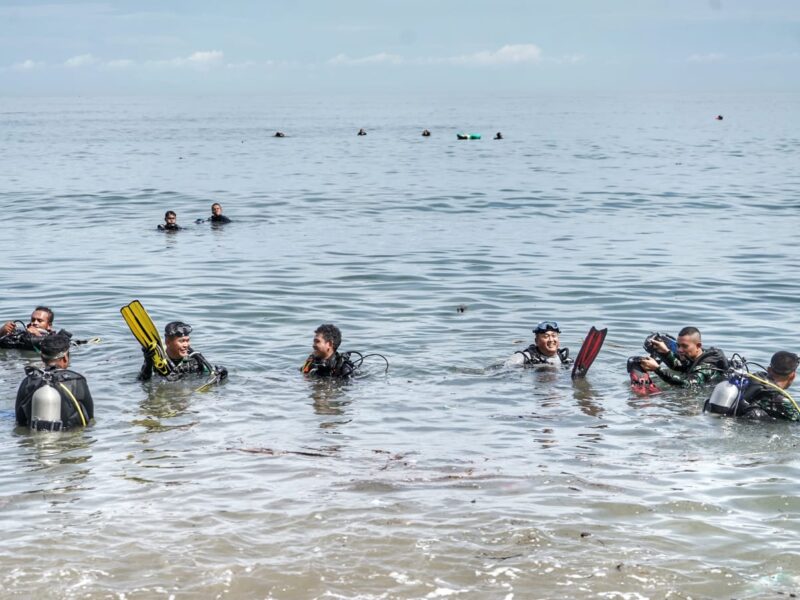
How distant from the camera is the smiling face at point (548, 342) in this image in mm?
14992

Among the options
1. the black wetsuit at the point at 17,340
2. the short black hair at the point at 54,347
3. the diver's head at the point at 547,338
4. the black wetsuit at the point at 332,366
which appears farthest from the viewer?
the black wetsuit at the point at 17,340

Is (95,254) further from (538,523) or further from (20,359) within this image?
Result: (538,523)

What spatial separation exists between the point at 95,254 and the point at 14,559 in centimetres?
1954

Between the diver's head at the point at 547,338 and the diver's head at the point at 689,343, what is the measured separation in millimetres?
1813

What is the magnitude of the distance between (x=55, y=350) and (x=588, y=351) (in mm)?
6958

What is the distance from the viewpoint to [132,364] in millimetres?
15984

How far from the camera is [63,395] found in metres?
11.4

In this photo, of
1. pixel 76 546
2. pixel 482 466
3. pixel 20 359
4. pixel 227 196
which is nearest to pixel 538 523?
pixel 482 466

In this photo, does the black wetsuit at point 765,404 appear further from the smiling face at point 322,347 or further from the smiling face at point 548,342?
the smiling face at point 322,347

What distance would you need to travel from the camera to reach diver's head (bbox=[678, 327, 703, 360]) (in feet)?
45.6

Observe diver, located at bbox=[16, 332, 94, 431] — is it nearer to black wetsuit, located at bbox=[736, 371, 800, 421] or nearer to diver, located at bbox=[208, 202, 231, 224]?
black wetsuit, located at bbox=[736, 371, 800, 421]

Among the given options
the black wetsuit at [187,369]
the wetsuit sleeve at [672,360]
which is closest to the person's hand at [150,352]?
the black wetsuit at [187,369]

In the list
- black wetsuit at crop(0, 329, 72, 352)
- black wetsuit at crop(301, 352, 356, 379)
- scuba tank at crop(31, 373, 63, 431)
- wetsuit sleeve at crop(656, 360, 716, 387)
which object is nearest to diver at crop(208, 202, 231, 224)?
black wetsuit at crop(0, 329, 72, 352)

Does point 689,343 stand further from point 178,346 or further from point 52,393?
point 52,393
